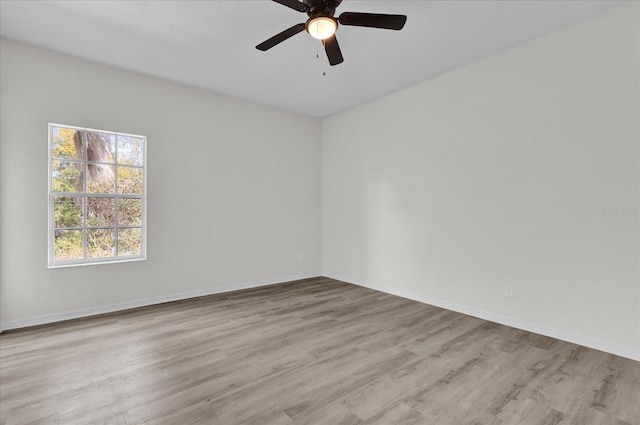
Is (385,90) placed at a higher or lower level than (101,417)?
higher

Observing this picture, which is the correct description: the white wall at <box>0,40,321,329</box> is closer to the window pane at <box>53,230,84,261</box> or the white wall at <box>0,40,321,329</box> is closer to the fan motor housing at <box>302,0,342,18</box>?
the window pane at <box>53,230,84,261</box>

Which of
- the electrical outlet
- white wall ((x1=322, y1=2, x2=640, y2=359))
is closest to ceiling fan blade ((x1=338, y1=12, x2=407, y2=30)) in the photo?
white wall ((x1=322, y1=2, x2=640, y2=359))

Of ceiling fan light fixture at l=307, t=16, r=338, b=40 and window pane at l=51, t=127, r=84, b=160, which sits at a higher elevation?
ceiling fan light fixture at l=307, t=16, r=338, b=40

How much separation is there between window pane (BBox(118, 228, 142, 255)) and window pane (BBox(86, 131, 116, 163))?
34.8 inches

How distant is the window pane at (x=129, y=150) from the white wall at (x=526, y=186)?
3245mm

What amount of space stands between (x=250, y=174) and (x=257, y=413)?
11.6 ft

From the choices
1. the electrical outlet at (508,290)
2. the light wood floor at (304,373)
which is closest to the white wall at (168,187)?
the light wood floor at (304,373)

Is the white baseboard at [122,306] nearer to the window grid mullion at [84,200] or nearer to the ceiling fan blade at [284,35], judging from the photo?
the window grid mullion at [84,200]

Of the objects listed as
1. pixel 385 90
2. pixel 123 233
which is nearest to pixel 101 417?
pixel 123 233

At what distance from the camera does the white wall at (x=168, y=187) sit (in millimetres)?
3100

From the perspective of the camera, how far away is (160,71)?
12.2 ft

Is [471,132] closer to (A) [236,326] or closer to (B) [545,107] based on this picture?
(B) [545,107]

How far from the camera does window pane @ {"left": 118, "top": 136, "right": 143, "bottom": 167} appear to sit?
376cm

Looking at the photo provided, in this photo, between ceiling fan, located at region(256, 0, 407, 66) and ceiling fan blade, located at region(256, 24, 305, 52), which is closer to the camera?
ceiling fan, located at region(256, 0, 407, 66)
